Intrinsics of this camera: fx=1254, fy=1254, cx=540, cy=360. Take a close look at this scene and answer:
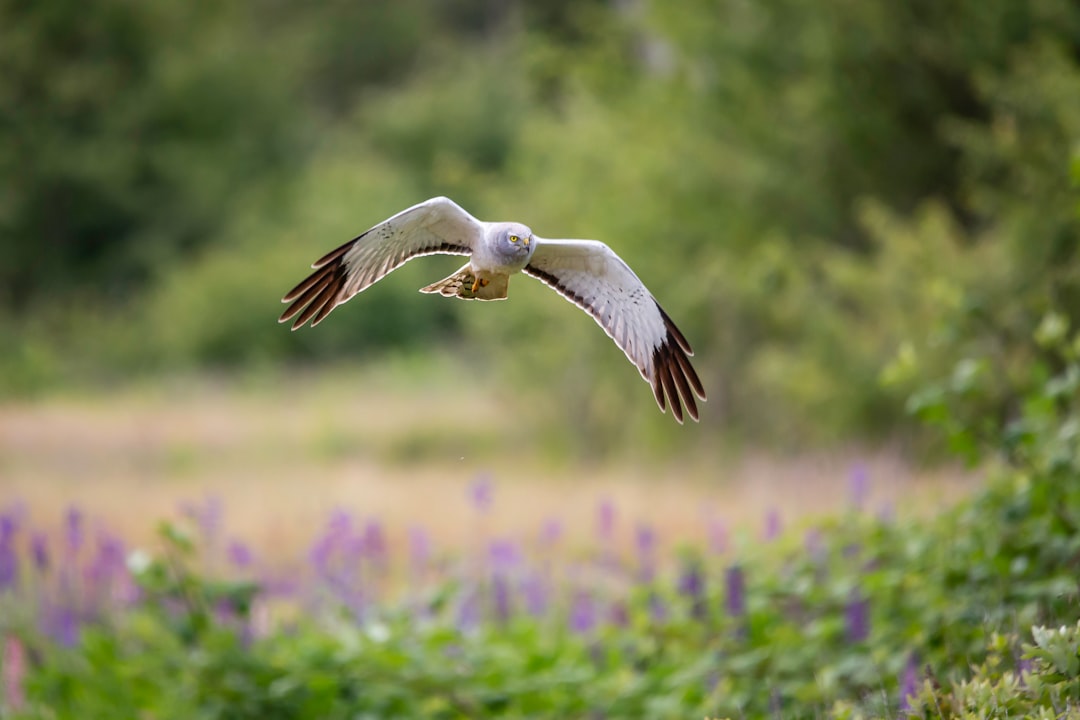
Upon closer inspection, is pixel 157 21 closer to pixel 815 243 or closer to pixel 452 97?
pixel 452 97

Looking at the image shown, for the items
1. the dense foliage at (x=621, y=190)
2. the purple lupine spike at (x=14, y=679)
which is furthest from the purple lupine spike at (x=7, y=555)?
the dense foliage at (x=621, y=190)

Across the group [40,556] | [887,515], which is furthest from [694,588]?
[40,556]

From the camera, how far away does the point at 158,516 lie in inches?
381

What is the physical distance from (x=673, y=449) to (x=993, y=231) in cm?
398

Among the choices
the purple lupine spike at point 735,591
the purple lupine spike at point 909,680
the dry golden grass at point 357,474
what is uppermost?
the dry golden grass at point 357,474

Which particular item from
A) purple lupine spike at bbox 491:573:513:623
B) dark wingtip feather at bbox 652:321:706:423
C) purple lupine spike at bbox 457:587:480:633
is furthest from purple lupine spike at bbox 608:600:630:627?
dark wingtip feather at bbox 652:321:706:423

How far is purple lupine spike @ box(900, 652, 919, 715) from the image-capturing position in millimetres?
3469

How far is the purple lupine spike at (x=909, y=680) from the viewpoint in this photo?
3.47 metres

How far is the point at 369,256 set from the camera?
3932 millimetres

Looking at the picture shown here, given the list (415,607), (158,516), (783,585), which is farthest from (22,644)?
(158,516)

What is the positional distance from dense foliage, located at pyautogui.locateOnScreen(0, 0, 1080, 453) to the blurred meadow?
2.1 inches

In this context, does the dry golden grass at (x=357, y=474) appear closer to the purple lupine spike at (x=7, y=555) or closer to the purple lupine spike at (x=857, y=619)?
the purple lupine spike at (x=857, y=619)

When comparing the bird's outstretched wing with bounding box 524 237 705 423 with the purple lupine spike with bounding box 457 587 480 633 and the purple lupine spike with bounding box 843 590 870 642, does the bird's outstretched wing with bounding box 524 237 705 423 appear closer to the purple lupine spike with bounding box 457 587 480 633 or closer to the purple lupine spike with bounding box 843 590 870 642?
the purple lupine spike with bounding box 843 590 870 642

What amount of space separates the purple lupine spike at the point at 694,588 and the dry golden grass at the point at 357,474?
1.17m
